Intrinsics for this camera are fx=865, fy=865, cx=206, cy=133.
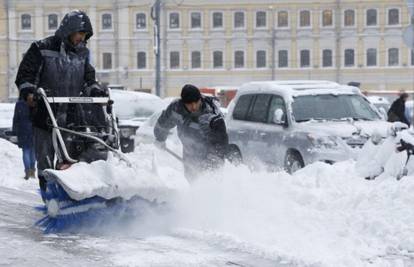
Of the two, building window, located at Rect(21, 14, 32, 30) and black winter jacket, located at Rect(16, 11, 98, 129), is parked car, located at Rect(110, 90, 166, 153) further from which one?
building window, located at Rect(21, 14, 32, 30)

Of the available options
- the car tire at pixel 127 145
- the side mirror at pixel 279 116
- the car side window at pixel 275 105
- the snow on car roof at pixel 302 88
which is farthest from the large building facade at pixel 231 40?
the side mirror at pixel 279 116

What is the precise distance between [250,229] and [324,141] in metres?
4.89

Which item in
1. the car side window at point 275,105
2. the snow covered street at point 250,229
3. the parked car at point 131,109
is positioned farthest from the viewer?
the parked car at point 131,109

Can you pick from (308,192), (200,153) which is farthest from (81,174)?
(308,192)

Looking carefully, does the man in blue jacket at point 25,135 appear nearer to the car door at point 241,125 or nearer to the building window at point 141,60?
the car door at point 241,125

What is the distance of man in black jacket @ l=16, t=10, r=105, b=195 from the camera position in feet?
26.9

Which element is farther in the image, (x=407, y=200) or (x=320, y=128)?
(x=320, y=128)

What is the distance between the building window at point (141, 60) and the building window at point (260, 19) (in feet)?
29.9

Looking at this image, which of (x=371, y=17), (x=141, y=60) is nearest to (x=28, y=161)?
(x=141, y=60)

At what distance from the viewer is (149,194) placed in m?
7.41

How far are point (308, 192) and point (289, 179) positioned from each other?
0.78m

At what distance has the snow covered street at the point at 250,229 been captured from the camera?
6.62 metres

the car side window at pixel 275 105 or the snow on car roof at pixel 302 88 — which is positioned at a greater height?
the snow on car roof at pixel 302 88

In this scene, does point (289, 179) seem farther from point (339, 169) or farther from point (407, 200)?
point (407, 200)
